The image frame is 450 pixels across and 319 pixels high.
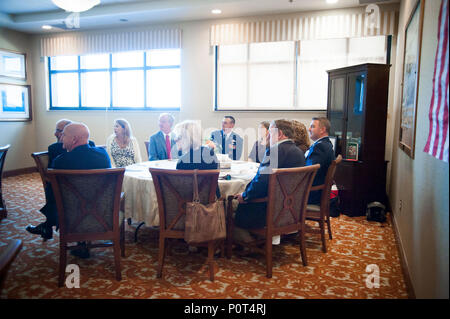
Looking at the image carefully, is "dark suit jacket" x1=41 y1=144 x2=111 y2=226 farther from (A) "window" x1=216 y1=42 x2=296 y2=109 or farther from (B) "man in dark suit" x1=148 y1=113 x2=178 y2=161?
(A) "window" x1=216 y1=42 x2=296 y2=109

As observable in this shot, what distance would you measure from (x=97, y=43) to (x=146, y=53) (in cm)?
109

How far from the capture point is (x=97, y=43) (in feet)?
23.6

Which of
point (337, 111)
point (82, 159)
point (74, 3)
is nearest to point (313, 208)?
point (82, 159)

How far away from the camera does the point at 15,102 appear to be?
759cm

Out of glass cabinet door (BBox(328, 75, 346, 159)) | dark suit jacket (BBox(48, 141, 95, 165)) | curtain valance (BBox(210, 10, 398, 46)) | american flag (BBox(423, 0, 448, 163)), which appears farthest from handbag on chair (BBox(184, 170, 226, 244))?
curtain valance (BBox(210, 10, 398, 46))

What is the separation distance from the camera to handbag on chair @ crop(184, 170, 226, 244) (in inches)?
100

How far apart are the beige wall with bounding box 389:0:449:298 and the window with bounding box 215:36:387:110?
316 centimetres

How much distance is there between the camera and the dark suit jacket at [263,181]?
112 inches

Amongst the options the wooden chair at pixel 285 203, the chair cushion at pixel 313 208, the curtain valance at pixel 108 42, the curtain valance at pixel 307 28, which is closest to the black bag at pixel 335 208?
the chair cushion at pixel 313 208

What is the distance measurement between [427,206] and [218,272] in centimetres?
167

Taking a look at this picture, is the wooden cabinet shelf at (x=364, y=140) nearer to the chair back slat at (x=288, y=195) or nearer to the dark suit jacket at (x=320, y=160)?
the dark suit jacket at (x=320, y=160)

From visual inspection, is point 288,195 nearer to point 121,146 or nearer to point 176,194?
point 176,194

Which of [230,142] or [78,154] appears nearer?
[78,154]
